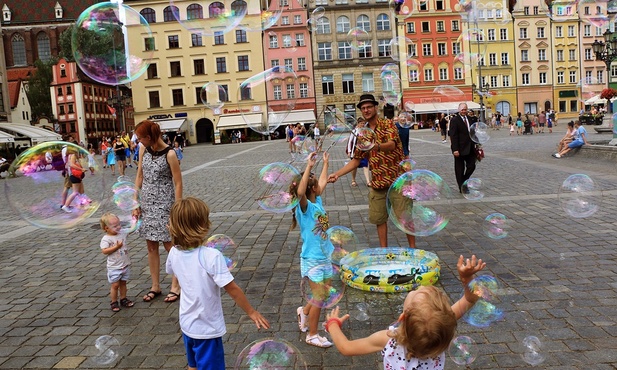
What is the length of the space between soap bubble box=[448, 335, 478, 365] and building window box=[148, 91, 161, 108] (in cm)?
5650

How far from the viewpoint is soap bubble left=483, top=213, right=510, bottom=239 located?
264 inches

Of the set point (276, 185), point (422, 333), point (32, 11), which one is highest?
point (32, 11)

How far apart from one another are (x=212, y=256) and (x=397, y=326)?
1.16m

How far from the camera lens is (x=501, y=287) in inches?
188

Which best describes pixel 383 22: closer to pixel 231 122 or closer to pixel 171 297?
pixel 231 122

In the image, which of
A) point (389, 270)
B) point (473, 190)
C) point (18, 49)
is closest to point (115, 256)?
point (389, 270)

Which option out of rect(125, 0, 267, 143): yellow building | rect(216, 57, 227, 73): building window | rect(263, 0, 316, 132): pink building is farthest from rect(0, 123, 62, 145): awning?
rect(216, 57, 227, 73): building window

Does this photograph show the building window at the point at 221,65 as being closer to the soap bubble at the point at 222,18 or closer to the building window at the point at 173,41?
the building window at the point at 173,41

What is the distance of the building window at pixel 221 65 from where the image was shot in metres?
55.0

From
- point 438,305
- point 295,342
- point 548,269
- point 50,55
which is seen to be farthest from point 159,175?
point 50,55

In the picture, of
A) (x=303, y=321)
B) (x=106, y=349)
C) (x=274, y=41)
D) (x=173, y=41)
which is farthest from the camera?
(x=173, y=41)

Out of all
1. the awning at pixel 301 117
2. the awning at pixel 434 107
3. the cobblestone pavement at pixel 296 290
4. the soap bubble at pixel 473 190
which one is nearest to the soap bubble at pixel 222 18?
the cobblestone pavement at pixel 296 290

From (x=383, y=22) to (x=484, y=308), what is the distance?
52.5m

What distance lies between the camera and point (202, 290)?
114 inches
